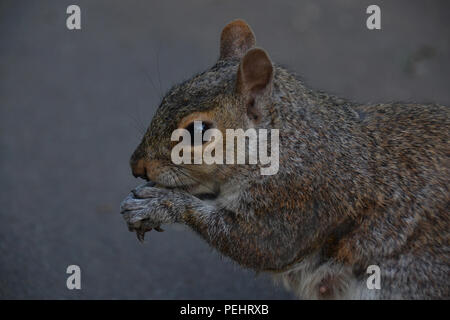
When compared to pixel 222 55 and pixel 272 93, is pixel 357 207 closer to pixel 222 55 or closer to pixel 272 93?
pixel 272 93

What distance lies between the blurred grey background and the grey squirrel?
2.12 feet

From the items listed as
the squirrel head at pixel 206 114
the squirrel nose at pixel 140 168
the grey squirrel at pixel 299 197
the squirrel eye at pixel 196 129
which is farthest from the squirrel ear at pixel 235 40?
the squirrel nose at pixel 140 168

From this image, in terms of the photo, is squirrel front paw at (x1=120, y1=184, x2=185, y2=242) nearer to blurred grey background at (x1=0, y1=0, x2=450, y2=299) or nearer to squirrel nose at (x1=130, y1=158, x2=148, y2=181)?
squirrel nose at (x1=130, y1=158, x2=148, y2=181)

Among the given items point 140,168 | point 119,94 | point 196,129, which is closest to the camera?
point 196,129

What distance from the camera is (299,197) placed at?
100 inches

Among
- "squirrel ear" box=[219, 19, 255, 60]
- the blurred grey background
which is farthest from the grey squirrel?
the blurred grey background

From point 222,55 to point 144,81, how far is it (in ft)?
7.75

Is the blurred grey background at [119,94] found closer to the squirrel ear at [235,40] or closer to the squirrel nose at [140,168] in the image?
the squirrel ear at [235,40]

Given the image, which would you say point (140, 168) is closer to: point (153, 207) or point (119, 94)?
point (153, 207)

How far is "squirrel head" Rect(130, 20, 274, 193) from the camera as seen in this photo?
244 centimetres

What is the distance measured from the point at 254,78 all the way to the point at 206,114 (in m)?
0.24

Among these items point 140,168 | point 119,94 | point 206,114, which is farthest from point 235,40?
point 119,94

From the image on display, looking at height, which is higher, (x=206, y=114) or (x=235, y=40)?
(x=235, y=40)

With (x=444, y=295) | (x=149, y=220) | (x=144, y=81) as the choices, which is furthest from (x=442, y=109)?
(x=144, y=81)
